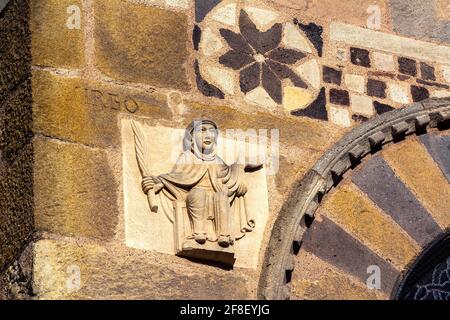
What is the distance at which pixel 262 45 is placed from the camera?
8.45 metres

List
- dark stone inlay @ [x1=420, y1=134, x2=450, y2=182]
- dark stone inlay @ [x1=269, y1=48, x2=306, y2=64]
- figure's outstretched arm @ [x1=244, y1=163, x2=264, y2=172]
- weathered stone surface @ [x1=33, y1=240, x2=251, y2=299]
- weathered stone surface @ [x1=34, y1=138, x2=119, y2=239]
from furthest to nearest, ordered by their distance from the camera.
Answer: dark stone inlay @ [x1=420, y1=134, x2=450, y2=182] → dark stone inlay @ [x1=269, y1=48, x2=306, y2=64] → figure's outstretched arm @ [x1=244, y1=163, x2=264, y2=172] → weathered stone surface @ [x1=34, y1=138, x2=119, y2=239] → weathered stone surface @ [x1=33, y1=240, x2=251, y2=299]

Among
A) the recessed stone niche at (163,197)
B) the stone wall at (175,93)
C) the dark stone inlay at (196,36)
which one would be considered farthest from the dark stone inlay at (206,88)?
the recessed stone niche at (163,197)

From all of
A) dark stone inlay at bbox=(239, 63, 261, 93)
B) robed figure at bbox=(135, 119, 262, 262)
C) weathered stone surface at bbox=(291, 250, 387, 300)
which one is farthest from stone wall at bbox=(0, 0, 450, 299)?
weathered stone surface at bbox=(291, 250, 387, 300)

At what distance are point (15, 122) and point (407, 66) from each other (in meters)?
2.33

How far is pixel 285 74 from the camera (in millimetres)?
8422

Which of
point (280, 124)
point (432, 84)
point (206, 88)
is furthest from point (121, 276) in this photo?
point (432, 84)

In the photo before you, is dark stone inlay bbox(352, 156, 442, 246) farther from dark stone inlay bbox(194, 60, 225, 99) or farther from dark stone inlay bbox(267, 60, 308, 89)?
dark stone inlay bbox(194, 60, 225, 99)

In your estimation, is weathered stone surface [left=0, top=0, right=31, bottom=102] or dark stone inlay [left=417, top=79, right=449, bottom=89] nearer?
weathered stone surface [left=0, top=0, right=31, bottom=102]

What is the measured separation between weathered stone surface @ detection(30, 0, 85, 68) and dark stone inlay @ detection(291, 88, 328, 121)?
1.23 m

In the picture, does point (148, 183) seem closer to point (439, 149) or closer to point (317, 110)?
point (317, 110)

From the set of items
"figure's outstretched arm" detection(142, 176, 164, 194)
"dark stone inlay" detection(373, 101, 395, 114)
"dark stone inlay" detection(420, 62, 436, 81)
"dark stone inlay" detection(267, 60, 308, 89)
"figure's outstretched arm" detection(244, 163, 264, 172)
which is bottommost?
"figure's outstretched arm" detection(142, 176, 164, 194)

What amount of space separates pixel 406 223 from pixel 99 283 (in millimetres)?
1801

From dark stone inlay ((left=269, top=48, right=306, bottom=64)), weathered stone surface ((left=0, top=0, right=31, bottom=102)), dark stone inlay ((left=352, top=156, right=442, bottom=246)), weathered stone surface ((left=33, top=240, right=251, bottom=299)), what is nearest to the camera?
weathered stone surface ((left=33, top=240, right=251, bottom=299))

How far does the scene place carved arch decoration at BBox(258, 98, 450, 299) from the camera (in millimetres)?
7781
